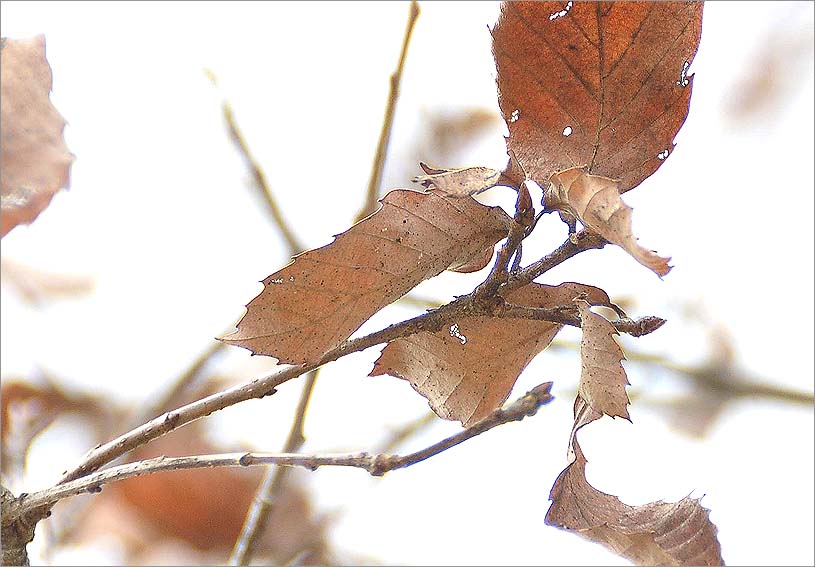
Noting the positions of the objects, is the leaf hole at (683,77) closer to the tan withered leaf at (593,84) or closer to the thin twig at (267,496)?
the tan withered leaf at (593,84)

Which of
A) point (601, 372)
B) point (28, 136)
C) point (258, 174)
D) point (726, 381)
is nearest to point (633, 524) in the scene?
point (601, 372)

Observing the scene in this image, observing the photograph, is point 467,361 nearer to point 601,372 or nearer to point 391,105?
point 601,372

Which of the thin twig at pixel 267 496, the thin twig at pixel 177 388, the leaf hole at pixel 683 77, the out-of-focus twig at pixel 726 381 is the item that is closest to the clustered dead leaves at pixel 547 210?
the leaf hole at pixel 683 77

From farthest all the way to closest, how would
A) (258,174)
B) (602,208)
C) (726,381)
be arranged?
(726,381) → (258,174) → (602,208)

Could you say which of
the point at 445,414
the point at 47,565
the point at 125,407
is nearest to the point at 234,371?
the point at 125,407

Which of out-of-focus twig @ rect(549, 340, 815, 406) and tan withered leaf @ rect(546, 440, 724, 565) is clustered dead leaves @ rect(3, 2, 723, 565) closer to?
tan withered leaf @ rect(546, 440, 724, 565)
